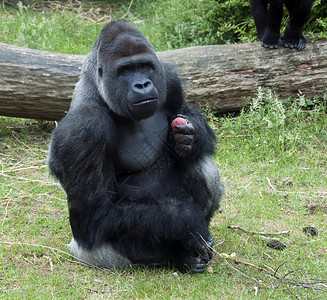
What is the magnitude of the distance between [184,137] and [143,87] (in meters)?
0.41

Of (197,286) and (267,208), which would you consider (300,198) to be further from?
(197,286)

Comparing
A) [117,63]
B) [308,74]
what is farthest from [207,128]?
[308,74]

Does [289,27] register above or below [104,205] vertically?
above

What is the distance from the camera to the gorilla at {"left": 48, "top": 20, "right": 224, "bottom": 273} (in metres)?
3.03

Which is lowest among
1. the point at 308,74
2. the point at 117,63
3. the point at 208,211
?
the point at 208,211

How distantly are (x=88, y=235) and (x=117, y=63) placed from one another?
106 cm

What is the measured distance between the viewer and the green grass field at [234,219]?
2.99 m

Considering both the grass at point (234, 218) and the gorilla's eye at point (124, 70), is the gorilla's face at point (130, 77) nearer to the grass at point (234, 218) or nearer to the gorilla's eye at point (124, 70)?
the gorilla's eye at point (124, 70)

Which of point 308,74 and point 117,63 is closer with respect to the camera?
point 117,63

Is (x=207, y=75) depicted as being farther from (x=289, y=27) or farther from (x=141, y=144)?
(x=141, y=144)

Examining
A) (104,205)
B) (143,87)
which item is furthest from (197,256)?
(143,87)

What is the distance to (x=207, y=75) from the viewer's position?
552 cm

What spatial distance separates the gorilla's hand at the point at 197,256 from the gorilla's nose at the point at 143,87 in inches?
36.7

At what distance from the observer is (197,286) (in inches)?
118
